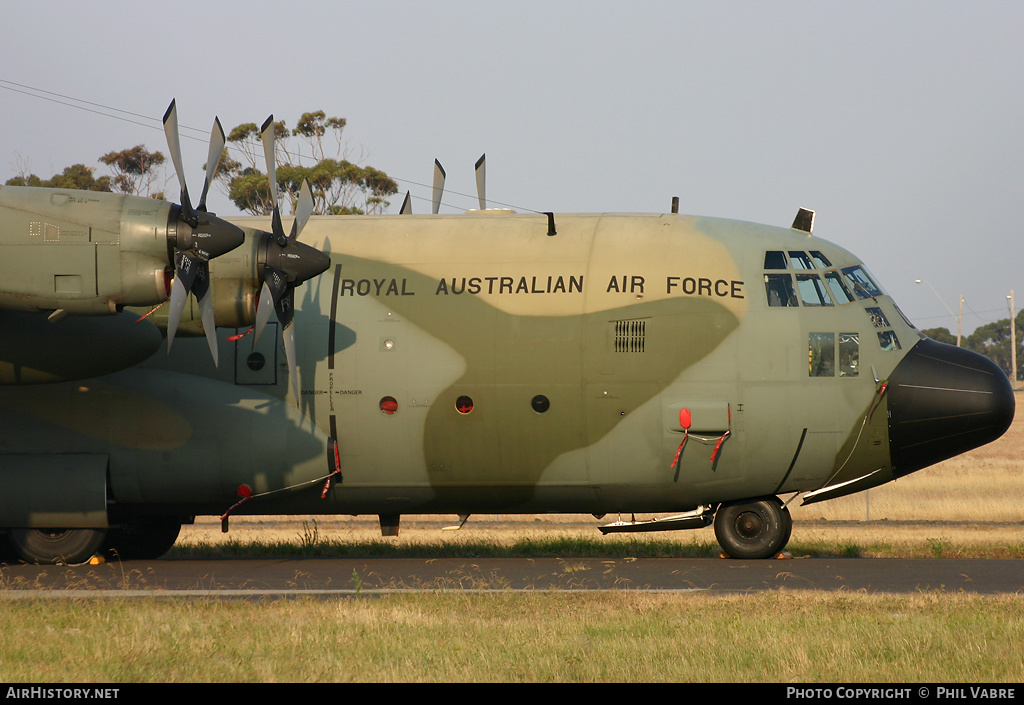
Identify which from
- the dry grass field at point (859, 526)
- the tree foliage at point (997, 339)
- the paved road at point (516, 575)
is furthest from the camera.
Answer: the tree foliage at point (997, 339)

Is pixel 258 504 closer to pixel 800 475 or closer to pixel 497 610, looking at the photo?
pixel 497 610

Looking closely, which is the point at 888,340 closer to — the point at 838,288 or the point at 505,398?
the point at 838,288

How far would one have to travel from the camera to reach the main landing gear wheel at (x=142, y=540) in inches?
701

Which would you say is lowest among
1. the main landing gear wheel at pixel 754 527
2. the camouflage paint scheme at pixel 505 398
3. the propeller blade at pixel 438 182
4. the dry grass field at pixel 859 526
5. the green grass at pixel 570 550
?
the dry grass field at pixel 859 526

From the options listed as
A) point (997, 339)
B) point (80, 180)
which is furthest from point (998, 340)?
point (80, 180)

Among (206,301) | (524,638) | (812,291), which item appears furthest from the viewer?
(812,291)

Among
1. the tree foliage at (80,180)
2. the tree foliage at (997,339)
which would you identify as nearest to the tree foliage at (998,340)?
the tree foliage at (997,339)

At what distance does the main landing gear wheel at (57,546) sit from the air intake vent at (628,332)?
8727 millimetres

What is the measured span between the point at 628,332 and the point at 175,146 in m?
6.97

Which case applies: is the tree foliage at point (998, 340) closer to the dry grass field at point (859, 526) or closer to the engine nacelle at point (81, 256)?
the dry grass field at point (859, 526)

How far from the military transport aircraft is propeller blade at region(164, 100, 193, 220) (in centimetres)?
219

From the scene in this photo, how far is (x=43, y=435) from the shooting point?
1623 cm

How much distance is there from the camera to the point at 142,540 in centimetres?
1817

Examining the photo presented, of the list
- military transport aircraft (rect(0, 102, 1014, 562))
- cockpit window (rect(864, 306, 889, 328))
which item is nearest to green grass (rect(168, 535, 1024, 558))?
military transport aircraft (rect(0, 102, 1014, 562))
